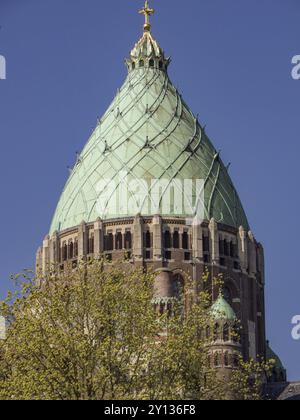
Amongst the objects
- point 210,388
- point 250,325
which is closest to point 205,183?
point 250,325

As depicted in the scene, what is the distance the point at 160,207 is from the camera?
88875mm

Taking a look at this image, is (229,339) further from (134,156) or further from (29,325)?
(29,325)

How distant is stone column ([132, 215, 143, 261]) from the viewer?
285 feet

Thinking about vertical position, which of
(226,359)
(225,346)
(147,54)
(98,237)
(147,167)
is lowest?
(226,359)

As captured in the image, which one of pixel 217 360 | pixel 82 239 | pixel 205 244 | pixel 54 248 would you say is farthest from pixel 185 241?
pixel 217 360

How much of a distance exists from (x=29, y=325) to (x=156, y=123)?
152 feet

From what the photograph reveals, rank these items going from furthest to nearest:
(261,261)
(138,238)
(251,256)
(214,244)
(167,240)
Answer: (261,261) < (251,256) < (214,244) < (167,240) < (138,238)

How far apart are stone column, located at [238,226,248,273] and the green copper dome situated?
1.05 meters

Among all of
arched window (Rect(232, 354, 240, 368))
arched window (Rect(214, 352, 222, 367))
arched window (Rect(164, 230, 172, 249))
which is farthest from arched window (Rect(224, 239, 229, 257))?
arched window (Rect(214, 352, 222, 367))

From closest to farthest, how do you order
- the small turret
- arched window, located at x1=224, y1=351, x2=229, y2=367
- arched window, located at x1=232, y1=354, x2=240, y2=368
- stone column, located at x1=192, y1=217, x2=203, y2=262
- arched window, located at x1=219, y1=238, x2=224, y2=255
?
the small turret, arched window, located at x1=224, y1=351, x2=229, y2=367, arched window, located at x1=232, y1=354, x2=240, y2=368, stone column, located at x1=192, y1=217, x2=203, y2=262, arched window, located at x1=219, y1=238, x2=224, y2=255

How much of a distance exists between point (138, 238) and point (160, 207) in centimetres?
271

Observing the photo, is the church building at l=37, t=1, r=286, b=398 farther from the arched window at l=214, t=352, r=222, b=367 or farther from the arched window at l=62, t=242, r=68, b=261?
the arched window at l=214, t=352, r=222, b=367

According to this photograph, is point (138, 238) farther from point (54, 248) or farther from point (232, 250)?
point (232, 250)

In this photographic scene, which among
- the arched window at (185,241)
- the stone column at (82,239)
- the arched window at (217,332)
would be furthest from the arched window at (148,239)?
the arched window at (217,332)
